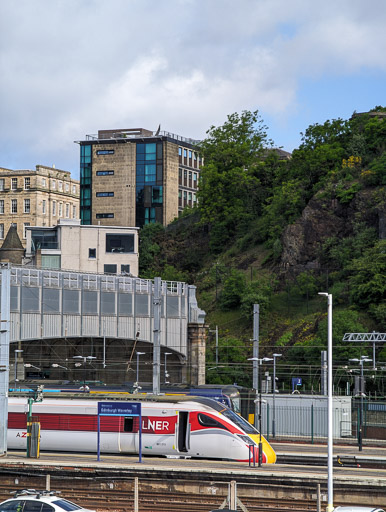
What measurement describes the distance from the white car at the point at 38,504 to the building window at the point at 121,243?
80.1 metres

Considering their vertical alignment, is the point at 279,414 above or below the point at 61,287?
below

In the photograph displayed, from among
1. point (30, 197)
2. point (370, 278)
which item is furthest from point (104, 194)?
point (370, 278)

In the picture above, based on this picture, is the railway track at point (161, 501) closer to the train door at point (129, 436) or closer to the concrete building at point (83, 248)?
the train door at point (129, 436)

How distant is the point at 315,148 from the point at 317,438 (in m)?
66.1

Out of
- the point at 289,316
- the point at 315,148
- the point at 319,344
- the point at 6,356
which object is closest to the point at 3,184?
the point at 315,148

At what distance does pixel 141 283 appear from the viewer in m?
78.4

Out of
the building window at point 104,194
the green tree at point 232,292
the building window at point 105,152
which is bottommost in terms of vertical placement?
the green tree at point 232,292

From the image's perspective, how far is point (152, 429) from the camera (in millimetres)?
39312

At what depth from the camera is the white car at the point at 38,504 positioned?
26.3 meters

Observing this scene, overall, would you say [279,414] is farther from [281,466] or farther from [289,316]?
[289,316]

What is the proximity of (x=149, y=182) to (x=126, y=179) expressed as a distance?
3729 mm

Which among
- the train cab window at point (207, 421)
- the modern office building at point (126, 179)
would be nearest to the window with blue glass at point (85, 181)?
the modern office building at point (126, 179)

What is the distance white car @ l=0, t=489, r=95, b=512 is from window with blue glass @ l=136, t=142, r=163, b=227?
107776 mm

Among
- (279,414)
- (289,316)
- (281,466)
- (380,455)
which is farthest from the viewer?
(289,316)
